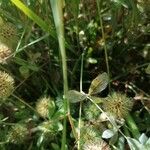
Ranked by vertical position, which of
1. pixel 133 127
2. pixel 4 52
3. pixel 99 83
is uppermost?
pixel 4 52

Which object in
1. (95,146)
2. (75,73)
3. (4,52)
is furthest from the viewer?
(75,73)

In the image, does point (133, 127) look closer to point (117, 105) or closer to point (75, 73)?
point (117, 105)

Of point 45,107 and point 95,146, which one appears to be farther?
point 45,107

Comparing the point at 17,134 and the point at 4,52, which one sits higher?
the point at 4,52

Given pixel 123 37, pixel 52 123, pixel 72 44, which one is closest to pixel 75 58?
pixel 72 44

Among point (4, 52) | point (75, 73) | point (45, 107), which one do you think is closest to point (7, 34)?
point (4, 52)

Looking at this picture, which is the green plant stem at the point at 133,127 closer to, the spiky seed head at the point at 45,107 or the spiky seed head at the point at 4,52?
the spiky seed head at the point at 45,107

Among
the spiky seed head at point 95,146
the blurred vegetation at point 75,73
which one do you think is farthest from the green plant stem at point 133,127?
the spiky seed head at point 95,146

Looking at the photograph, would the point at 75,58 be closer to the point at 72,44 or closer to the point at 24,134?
the point at 72,44

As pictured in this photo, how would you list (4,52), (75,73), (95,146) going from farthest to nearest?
(75,73)
(4,52)
(95,146)
